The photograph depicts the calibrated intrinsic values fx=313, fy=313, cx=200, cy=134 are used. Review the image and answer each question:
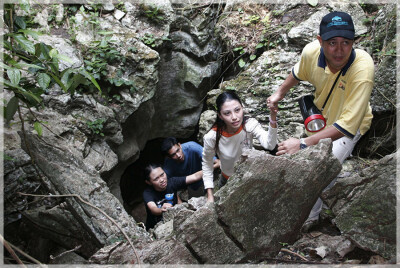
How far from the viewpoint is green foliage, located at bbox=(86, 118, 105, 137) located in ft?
17.5

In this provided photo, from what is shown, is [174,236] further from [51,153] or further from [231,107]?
[51,153]

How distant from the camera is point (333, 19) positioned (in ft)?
8.28

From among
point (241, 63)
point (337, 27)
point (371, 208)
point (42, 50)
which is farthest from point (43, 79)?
point (241, 63)

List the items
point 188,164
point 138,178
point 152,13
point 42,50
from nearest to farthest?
point 42,50 < point 188,164 < point 152,13 < point 138,178

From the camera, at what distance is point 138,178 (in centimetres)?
913

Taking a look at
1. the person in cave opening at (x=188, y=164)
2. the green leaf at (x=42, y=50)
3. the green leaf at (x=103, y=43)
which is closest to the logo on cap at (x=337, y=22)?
the green leaf at (x=42, y=50)

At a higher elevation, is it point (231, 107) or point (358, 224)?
point (231, 107)

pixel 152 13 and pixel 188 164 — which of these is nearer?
pixel 188 164

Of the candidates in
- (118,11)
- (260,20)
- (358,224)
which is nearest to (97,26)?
(118,11)

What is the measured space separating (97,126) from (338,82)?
402 cm

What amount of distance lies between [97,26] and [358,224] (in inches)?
229

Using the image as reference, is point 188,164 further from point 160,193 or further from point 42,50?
point 42,50

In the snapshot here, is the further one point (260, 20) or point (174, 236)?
point (260, 20)

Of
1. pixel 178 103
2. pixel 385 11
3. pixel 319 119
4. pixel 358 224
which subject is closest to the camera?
pixel 358 224
